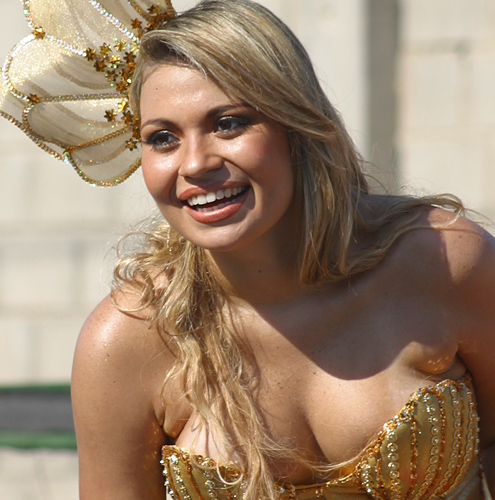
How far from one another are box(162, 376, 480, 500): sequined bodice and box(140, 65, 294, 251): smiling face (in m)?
0.47

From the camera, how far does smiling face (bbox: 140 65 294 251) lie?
1797mm

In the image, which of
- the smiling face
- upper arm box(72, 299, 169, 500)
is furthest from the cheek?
upper arm box(72, 299, 169, 500)

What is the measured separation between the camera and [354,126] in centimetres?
392

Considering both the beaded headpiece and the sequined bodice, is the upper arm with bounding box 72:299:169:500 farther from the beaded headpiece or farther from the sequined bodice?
the beaded headpiece

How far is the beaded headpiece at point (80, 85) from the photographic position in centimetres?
210

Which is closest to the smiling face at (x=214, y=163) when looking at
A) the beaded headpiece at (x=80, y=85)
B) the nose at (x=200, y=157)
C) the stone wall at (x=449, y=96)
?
the nose at (x=200, y=157)

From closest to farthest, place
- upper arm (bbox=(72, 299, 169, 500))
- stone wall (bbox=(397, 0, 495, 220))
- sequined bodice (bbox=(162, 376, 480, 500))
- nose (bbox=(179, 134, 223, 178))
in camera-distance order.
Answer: nose (bbox=(179, 134, 223, 178))
sequined bodice (bbox=(162, 376, 480, 500))
upper arm (bbox=(72, 299, 169, 500))
stone wall (bbox=(397, 0, 495, 220))

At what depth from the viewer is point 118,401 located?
2037 mm

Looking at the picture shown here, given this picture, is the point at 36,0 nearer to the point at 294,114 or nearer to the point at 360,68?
the point at 294,114

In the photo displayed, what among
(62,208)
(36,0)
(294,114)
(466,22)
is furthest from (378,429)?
(62,208)

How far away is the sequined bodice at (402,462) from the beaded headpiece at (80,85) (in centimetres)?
70

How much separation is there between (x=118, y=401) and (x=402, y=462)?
614 mm

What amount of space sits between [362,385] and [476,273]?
0.33m

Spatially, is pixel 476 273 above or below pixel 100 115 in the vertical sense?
below
